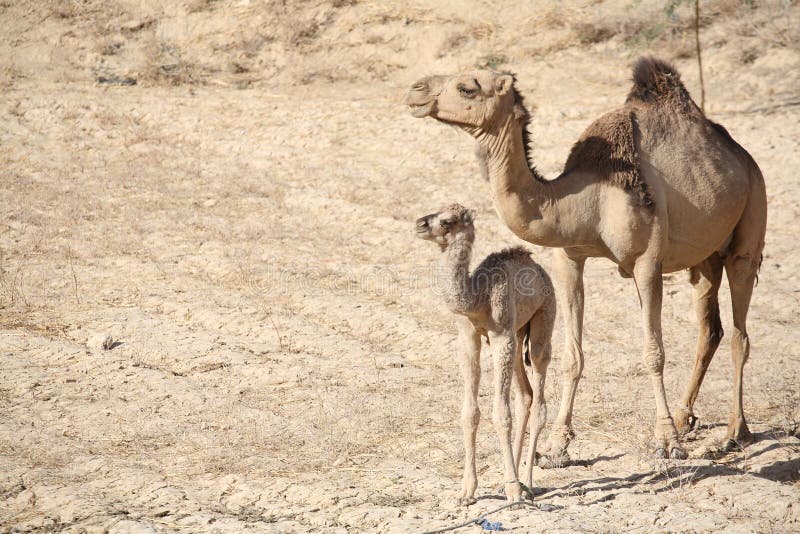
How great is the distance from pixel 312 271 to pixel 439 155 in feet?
13.8

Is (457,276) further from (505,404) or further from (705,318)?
(705,318)

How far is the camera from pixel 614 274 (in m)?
12.1

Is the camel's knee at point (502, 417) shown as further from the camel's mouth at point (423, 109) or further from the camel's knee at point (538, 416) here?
the camel's mouth at point (423, 109)

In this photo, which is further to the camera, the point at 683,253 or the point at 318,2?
the point at 318,2

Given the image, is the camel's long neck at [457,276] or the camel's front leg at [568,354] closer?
the camel's long neck at [457,276]

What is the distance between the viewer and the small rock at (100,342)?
9648 millimetres

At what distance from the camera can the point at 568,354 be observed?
762cm

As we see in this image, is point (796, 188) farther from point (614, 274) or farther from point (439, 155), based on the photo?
point (439, 155)

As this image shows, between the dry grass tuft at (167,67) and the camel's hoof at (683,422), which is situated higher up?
the dry grass tuft at (167,67)

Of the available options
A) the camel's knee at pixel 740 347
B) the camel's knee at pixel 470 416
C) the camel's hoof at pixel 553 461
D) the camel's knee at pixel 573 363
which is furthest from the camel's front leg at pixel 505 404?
the camel's knee at pixel 740 347

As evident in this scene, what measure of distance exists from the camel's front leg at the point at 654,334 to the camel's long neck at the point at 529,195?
0.57 metres

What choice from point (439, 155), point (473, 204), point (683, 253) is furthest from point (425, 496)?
point (439, 155)

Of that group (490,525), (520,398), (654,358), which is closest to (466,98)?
(520,398)

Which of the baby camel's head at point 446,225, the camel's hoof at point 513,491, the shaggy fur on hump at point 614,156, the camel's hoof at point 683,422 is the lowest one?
the camel's hoof at point 683,422
